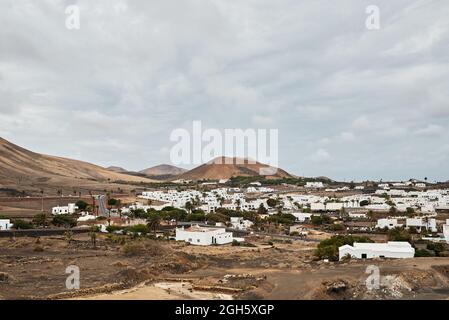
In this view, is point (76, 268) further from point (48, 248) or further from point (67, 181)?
point (67, 181)

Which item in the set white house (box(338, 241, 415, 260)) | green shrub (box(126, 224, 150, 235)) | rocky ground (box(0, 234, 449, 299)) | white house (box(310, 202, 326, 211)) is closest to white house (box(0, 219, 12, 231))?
green shrub (box(126, 224, 150, 235))

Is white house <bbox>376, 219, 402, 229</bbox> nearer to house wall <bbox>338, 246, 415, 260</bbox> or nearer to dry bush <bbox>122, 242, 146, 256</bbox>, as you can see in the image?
house wall <bbox>338, 246, 415, 260</bbox>

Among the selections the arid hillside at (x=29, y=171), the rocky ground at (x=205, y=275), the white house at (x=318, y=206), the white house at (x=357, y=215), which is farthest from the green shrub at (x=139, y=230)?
the arid hillside at (x=29, y=171)

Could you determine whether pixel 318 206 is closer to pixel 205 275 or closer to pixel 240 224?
pixel 240 224

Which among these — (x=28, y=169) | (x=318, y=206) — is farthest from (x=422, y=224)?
(x=28, y=169)

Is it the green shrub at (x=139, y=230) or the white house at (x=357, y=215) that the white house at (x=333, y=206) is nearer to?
the white house at (x=357, y=215)

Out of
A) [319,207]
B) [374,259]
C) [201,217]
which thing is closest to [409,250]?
[374,259]
